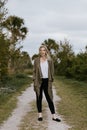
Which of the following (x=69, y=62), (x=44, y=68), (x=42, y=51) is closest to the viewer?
(x=42, y=51)

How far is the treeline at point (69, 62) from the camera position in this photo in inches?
1658

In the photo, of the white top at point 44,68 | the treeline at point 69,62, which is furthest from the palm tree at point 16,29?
the white top at point 44,68

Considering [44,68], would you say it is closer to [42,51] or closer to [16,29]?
[42,51]

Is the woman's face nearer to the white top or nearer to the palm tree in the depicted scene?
the white top

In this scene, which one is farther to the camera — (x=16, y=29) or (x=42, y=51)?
(x=16, y=29)

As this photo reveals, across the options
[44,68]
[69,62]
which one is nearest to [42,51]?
[44,68]

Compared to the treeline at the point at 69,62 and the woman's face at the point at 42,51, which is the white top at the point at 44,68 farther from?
the treeline at the point at 69,62

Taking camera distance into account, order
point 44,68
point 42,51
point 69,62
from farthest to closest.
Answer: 1. point 69,62
2. point 44,68
3. point 42,51

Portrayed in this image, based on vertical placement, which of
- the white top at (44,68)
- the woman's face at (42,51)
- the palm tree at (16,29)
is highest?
the palm tree at (16,29)

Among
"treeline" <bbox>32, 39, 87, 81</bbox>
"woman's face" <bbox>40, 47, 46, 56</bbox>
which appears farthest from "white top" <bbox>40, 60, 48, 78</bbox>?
"treeline" <bbox>32, 39, 87, 81</bbox>

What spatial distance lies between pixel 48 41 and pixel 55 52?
42.8 ft

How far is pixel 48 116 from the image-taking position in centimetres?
1284

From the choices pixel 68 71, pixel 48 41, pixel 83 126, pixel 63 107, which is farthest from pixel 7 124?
pixel 48 41

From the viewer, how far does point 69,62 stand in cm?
5516
